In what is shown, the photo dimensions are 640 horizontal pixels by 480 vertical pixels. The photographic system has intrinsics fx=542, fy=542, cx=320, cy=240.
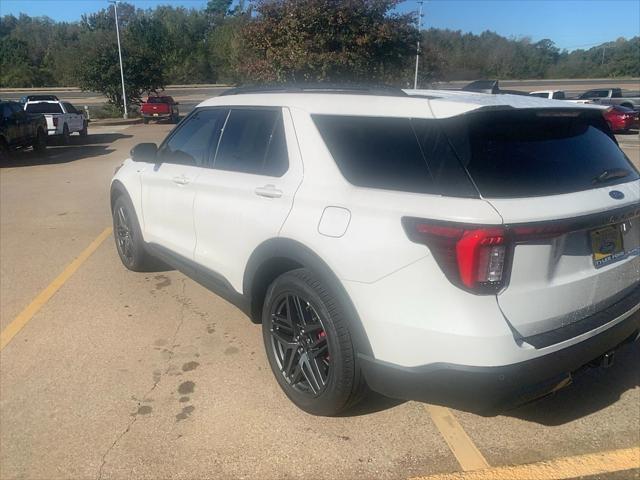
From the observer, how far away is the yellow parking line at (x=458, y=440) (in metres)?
2.71

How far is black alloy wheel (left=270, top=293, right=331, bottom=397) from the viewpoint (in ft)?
9.50

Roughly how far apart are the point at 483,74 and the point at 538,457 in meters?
86.5

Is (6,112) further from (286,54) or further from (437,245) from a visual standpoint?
(437,245)

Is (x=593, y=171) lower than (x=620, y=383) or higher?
higher

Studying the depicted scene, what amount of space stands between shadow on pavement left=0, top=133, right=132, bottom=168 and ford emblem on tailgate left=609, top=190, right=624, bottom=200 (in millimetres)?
15312

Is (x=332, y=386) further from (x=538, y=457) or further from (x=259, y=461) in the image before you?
(x=538, y=457)

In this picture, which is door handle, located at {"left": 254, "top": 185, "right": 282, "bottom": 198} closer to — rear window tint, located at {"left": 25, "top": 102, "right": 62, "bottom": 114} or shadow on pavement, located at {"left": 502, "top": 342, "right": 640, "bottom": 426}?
shadow on pavement, located at {"left": 502, "top": 342, "right": 640, "bottom": 426}

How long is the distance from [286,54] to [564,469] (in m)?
15.0

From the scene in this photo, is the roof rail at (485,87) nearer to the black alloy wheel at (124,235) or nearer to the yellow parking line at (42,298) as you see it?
the black alloy wheel at (124,235)

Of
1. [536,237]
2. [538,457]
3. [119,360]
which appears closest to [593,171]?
[536,237]

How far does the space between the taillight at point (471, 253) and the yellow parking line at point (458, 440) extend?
3.37ft

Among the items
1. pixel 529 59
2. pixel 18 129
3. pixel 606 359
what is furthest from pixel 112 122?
pixel 529 59

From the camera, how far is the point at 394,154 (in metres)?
2.58

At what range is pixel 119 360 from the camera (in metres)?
3.74
